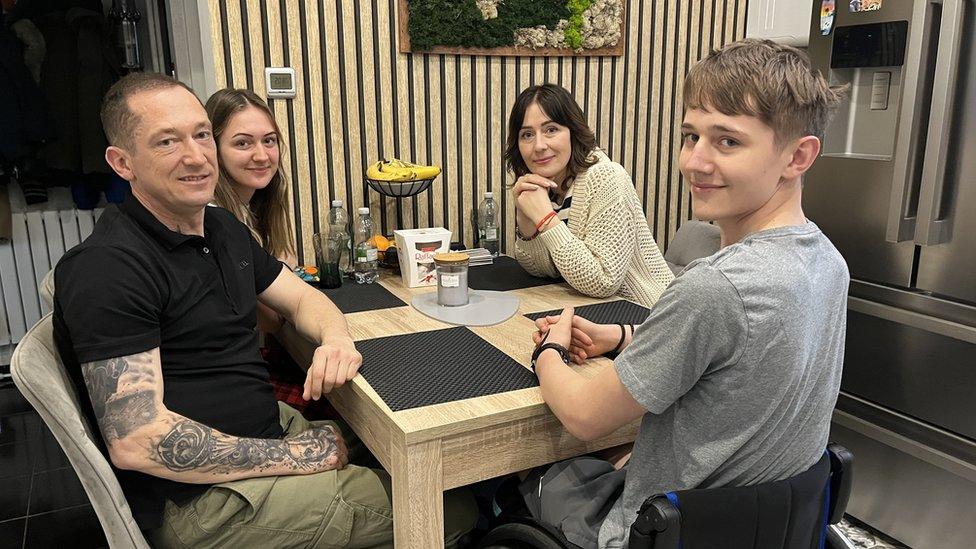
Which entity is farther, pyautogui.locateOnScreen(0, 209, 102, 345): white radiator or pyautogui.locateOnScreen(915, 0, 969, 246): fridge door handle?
pyautogui.locateOnScreen(0, 209, 102, 345): white radiator

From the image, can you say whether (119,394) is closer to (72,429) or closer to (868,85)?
(72,429)

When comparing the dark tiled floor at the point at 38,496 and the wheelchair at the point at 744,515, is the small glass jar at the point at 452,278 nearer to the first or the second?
the wheelchair at the point at 744,515

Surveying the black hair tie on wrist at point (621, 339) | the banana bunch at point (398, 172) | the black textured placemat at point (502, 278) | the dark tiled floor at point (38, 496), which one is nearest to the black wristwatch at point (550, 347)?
the black hair tie on wrist at point (621, 339)

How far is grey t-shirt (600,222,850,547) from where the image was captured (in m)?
1.02

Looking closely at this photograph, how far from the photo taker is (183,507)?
4.56ft

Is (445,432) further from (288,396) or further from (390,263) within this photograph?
(390,263)

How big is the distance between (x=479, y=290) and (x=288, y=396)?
0.67 m

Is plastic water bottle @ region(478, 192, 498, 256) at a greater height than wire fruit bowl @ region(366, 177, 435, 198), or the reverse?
wire fruit bowl @ region(366, 177, 435, 198)

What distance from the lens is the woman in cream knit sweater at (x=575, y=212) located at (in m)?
2.18

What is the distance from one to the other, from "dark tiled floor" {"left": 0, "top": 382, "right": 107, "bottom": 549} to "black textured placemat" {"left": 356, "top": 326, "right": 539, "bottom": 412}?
144 cm

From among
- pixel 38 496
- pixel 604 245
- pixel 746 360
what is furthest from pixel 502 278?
pixel 38 496

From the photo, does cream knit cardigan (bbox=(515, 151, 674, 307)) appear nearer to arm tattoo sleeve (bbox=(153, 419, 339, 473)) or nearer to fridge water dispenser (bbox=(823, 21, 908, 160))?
fridge water dispenser (bbox=(823, 21, 908, 160))

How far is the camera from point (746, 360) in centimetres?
104

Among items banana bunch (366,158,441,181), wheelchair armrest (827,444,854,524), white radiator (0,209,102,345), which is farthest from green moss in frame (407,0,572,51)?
white radiator (0,209,102,345)
